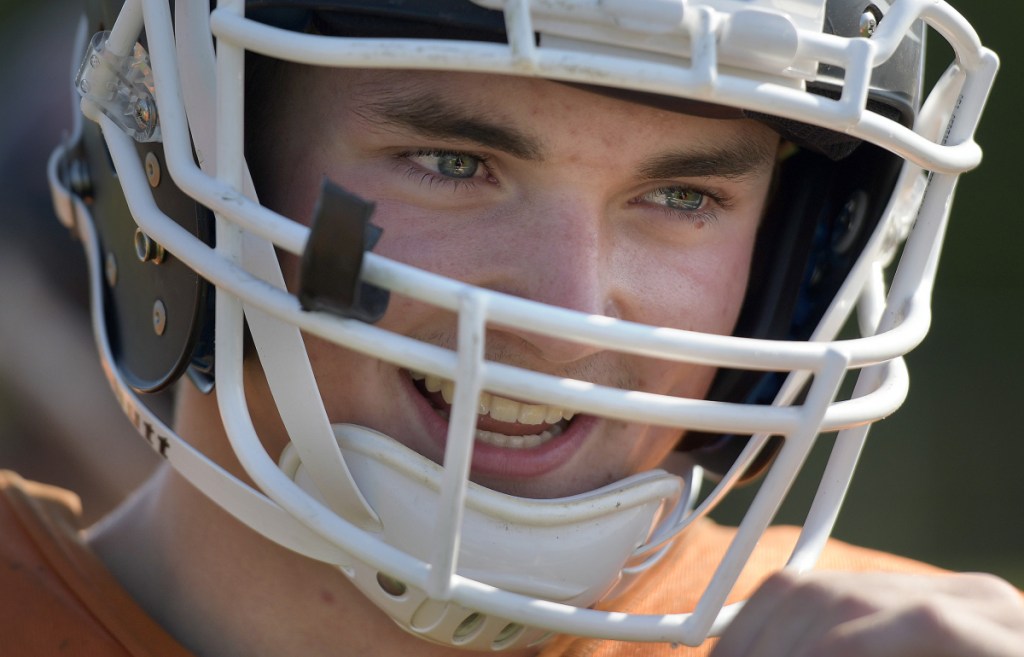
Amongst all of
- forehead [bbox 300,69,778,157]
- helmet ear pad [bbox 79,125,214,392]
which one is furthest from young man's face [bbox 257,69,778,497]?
helmet ear pad [bbox 79,125,214,392]

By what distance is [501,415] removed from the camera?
1.38 m

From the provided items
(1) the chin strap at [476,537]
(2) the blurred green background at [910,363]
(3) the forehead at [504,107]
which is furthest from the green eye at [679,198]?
(2) the blurred green background at [910,363]

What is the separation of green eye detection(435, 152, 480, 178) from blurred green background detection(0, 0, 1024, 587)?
207cm

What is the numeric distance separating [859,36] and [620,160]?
275mm

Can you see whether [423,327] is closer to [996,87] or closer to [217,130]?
[217,130]

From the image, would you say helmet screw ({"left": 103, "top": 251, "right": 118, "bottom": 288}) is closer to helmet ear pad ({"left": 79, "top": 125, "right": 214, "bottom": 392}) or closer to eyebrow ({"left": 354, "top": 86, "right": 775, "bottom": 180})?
helmet ear pad ({"left": 79, "top": 125, "right": 214, "bottom": 392})

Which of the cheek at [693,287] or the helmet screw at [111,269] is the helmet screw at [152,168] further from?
the cheek at [693,287]

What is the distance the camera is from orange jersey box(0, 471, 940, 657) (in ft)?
4.59

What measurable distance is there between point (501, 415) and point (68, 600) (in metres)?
0.55

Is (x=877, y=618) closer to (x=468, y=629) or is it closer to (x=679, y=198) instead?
(x=468, y=629)

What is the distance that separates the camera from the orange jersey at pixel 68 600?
1.40 meters

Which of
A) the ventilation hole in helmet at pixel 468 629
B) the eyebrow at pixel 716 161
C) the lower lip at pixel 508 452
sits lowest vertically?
the ventilation hole in helmet at pixel 468 629

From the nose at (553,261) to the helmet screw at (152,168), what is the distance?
374mm

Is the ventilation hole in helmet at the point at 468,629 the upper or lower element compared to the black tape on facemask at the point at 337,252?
lower
